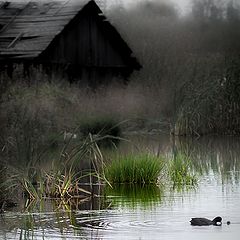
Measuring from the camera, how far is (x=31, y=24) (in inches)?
1272

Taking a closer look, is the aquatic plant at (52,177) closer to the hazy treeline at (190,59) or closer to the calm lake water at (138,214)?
the calm lake water at (138,214)

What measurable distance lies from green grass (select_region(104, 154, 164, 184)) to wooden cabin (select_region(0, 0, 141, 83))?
16.3m

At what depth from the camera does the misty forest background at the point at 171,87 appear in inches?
914

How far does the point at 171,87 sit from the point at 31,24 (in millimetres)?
7715

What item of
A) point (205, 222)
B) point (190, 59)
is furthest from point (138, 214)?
point (190, 59)

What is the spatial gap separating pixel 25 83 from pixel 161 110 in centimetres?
337

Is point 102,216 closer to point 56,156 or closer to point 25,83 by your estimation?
point 56,156

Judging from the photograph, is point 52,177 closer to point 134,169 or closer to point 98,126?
point 134,169

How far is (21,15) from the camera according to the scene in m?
33.3

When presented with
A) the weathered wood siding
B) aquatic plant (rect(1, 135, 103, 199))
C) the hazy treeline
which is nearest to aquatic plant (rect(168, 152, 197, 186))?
aquatic plant (rect(1, 135, 103, 199))

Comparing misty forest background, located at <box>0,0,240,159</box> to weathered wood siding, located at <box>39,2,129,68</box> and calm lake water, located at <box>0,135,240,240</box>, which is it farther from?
calm lake water, located at <box>0,135,240,240</box>

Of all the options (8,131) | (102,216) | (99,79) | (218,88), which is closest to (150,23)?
(99,79)

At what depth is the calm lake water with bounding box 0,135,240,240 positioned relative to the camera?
31.9ft

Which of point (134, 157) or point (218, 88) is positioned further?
point (218, 88)
